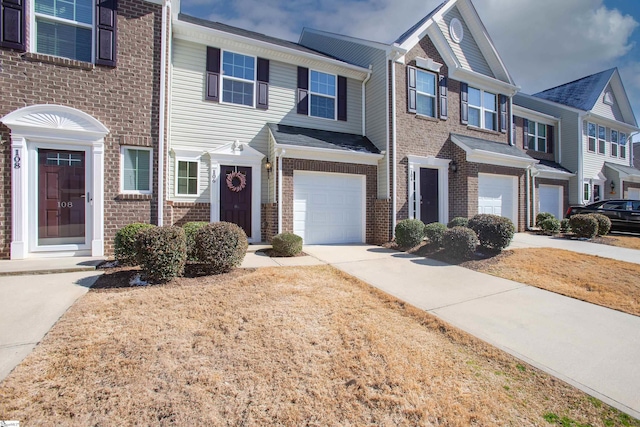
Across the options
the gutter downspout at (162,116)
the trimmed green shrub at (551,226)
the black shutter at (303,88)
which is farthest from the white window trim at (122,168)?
the trimmed green shrub at (551,226)

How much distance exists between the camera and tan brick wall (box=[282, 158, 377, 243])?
8.96 metres

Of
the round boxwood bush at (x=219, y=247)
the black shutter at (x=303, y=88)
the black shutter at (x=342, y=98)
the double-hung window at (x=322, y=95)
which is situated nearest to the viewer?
the round boxwood bush at (x=219, y=247)

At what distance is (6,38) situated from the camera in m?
6.40

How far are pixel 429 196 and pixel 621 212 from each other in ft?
26.4

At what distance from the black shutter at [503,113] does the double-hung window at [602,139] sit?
33.0 ft

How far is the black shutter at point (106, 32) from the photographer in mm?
7086

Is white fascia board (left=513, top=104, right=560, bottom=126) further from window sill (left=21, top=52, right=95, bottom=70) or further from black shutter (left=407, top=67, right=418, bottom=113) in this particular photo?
window sill (left=21, top=52, right=95, bottom=70)

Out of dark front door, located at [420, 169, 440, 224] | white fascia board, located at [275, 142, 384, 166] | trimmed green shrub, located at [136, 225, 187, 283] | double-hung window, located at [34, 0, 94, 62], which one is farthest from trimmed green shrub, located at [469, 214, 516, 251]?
double-hung window, located at [34, 0, 94, 62]

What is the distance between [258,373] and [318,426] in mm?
789

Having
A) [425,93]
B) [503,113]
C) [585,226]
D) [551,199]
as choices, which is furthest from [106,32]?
[551,199]

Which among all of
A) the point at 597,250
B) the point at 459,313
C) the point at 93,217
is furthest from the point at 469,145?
the point at 93,217

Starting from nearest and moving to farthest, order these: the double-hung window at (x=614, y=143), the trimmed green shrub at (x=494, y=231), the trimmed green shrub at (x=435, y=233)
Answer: the trimmed green shrub at (x=494, y=231), the trimmed green shrub at (x=435, y=233), the double-hung window at (x=614, y=143)

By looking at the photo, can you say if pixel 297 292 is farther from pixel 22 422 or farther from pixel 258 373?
pixel 22 422

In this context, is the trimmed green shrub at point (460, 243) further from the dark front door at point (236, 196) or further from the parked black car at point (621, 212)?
the parked black car at point (621, 212)
